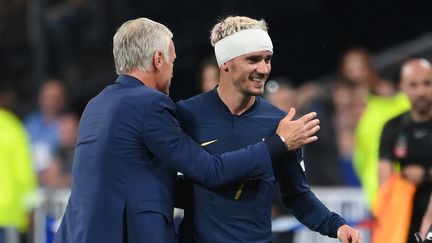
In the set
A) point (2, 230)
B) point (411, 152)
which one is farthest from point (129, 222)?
point (2, 230)

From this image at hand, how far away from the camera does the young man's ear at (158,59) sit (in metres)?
6.43

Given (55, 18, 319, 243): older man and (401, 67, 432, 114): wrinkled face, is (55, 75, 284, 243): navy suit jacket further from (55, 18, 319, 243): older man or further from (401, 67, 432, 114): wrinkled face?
(401, 67, 432, 114): wrinkled face

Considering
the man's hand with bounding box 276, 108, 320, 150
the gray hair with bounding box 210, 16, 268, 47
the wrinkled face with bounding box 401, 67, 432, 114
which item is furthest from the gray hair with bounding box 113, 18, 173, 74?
the wrinkled face with bounding box 401, 67, 432, 114

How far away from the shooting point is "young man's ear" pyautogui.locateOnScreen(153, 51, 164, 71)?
6.43m

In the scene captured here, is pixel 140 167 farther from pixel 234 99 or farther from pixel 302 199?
pixel 302 199

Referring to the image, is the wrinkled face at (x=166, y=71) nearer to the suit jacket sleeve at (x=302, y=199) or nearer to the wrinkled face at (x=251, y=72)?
the wrinkled face at (x=251, y=72)

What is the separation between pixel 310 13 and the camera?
14758 millimetres

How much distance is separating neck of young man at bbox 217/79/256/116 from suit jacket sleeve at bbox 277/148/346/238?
322 millimetres

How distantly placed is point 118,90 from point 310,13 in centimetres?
850

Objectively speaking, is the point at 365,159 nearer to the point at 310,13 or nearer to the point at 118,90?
the point at 310,13

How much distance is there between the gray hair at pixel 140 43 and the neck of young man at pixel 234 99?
0.33 meters

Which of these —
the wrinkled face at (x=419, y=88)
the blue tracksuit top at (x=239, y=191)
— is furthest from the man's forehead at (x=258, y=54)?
the wrinkled face at (x=419, y=88)

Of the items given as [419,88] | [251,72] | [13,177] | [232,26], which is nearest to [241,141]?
[251,72]

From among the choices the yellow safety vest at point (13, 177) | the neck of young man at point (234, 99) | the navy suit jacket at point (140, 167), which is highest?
the neck of young man at point (234, 99)
